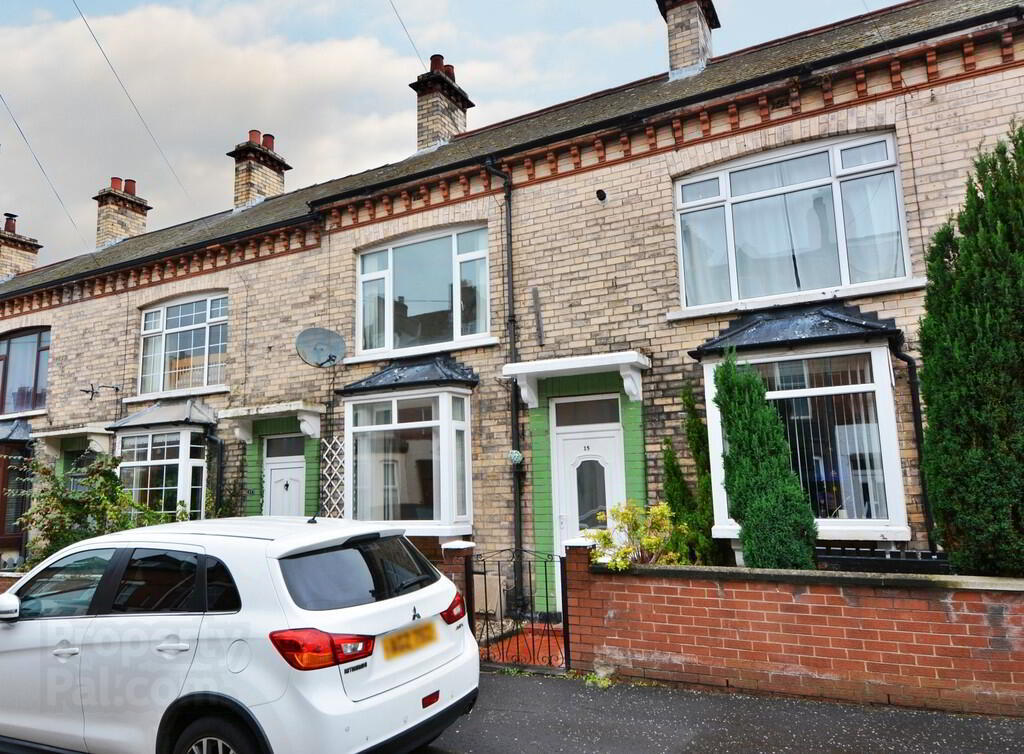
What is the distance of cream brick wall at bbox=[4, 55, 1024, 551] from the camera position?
7.40 m

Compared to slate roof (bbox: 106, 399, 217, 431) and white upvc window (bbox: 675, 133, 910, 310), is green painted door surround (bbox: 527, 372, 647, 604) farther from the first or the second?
slate roof (bbox: 106, 399, 217, 431)

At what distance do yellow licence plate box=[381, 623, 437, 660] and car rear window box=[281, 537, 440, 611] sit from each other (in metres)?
0.22

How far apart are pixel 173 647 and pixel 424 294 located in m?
7.19

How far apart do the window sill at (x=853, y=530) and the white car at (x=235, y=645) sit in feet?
12.2

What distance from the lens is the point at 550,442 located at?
29.5 feet

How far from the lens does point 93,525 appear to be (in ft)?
31.5

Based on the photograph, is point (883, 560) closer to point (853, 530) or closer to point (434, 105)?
point (853, 530)

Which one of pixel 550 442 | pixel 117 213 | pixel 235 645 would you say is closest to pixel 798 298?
pixel 550 442

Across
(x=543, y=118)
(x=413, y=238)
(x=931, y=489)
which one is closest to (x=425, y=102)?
(x=543, y=118)

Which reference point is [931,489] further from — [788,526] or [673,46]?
[673,46]

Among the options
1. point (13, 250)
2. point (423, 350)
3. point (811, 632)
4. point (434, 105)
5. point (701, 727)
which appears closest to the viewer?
point (701, 727)

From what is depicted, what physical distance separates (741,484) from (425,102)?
32.8ft

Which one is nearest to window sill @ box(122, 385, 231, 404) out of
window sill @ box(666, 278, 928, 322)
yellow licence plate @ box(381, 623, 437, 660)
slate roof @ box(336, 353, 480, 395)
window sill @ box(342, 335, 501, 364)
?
window sill @ box(342, 335, 501, 364)

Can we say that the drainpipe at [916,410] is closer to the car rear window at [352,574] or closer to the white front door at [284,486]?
the car rear window at [352,574]
